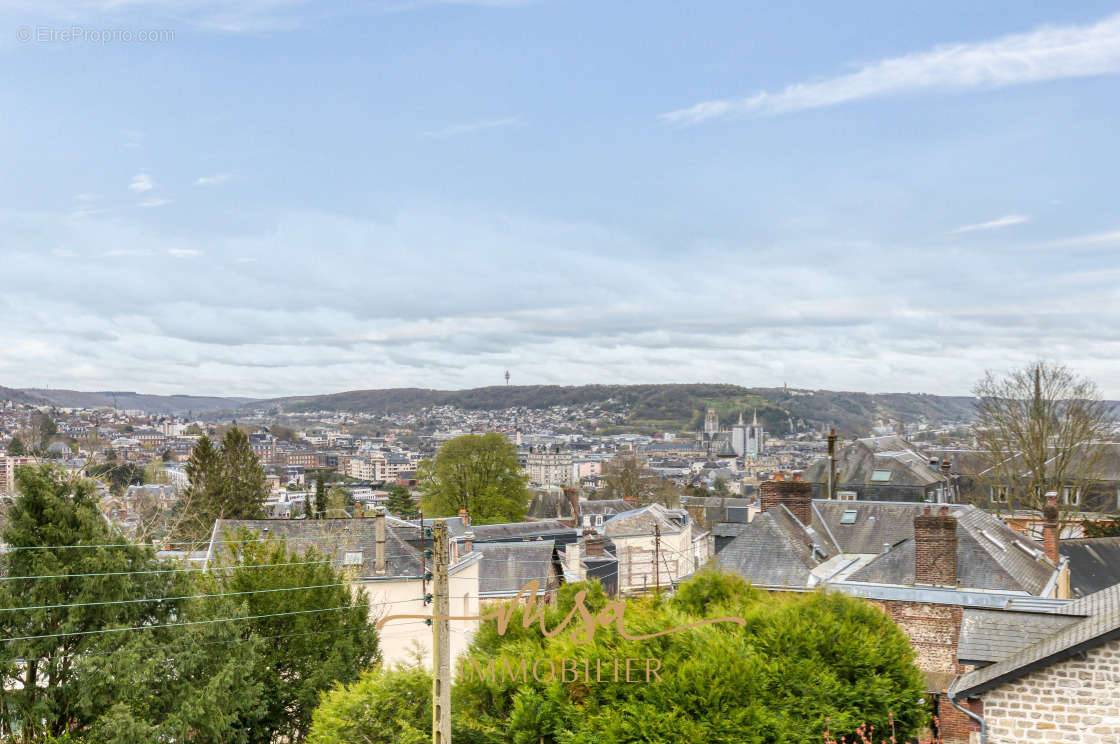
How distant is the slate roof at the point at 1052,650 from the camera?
10.5 metres

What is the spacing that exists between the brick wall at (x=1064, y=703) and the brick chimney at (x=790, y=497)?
15.8 m

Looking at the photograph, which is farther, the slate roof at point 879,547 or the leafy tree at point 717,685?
the slate roof at point 879,547

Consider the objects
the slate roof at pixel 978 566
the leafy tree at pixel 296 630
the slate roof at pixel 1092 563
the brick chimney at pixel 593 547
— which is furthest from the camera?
the brick chimney at pixel 593 547

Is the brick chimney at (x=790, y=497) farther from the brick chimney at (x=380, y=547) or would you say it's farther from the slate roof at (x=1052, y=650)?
the slate roof at (x=1052, y=650)

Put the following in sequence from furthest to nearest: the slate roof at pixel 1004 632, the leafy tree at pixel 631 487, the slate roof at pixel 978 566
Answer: the leafy tree at pixel 631 487 → the slate roof at pixel 978 566 → the slate roof at pixel 1004 632

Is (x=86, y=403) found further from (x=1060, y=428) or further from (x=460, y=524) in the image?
(x=1060, y=428)

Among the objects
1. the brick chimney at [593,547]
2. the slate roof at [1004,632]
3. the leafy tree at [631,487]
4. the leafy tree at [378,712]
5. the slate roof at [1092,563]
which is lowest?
the leafy tree at [631,487]

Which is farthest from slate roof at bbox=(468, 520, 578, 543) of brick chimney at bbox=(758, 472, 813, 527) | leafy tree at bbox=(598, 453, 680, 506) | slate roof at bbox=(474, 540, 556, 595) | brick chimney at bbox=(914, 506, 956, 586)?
leafy tree at bbox=(598, 453, 680, 506)

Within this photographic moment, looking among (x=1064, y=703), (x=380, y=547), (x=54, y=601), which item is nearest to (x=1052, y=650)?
(x=1064, y=703)

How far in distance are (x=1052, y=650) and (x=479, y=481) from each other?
48157mm

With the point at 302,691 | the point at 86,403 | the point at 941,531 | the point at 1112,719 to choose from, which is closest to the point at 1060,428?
the point at 941,531

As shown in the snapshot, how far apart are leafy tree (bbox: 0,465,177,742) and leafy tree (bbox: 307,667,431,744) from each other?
5.03 metres

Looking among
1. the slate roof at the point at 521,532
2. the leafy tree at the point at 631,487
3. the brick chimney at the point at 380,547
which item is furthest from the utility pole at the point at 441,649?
the leafy tree at the point at 631,487

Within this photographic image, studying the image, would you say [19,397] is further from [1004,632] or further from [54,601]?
[1004,632]
